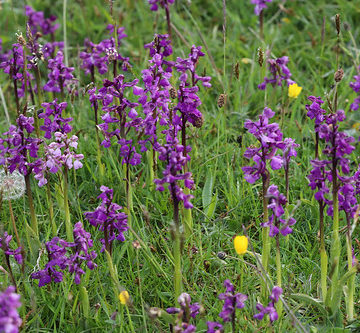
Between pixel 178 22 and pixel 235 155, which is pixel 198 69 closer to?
pixel 235 155

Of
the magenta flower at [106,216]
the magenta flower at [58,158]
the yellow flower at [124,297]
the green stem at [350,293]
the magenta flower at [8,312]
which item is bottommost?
the green stem at [350,293]

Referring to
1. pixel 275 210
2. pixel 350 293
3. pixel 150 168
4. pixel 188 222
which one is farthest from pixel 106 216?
pixel 350 293

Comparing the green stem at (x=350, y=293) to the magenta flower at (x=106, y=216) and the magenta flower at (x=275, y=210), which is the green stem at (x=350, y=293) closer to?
the magenta flower at (x=275, y=210)

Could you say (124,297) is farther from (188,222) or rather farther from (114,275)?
(188,222)

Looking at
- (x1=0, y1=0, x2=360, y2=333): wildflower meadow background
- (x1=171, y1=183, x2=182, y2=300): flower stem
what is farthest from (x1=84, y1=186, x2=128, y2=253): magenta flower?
(x1=171, y1=183, x2=182, y2=300): flower stem

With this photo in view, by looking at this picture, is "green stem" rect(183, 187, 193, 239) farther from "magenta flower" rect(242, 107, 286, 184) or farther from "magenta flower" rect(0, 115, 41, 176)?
"magenta flower" rect(0, 115, 41, 176)

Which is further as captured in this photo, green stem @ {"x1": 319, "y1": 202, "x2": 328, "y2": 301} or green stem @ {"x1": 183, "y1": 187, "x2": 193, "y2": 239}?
green stem @ {"x1": 183, "y1": 187, "x2": 193, "y2": 239}

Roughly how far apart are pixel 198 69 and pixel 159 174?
732 millimetres

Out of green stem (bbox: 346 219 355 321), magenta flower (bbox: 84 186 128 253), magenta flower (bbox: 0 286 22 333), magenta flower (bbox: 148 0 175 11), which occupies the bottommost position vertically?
green stem (bbox: 346 219 355 321)

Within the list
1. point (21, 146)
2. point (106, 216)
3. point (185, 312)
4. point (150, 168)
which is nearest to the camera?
point (185, 312)

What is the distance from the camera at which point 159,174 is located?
3959 mm

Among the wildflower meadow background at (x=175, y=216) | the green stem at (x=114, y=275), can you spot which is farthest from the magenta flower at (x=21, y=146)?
the green stem at (x=114, y=275)

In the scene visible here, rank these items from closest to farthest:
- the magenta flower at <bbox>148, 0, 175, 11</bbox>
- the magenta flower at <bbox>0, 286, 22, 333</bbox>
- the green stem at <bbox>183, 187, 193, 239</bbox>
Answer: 1. the magenta flower at <bbox>0, 286, 22, 333</bbox>
2. the green stem at <bbox>183, 187, 193, 239</bbox>
3. the magenta flower at <bbox>148, 0, 175, 11</bbox>

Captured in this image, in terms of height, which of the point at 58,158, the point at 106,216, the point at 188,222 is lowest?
the point at 188,222
